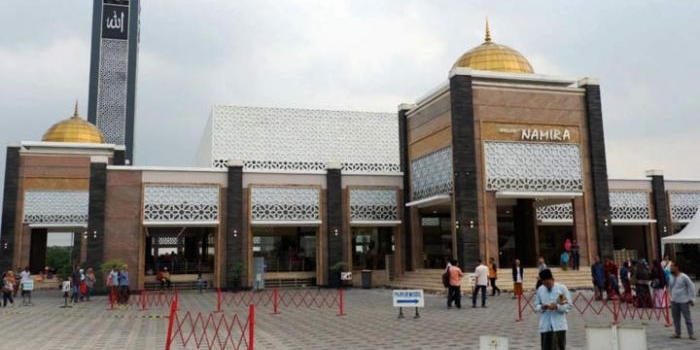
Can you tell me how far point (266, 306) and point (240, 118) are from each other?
26.1 meters

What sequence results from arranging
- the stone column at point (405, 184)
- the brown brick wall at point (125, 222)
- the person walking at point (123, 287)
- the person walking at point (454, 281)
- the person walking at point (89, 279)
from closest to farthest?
the person walking at point (454, 281)
the person walking at point (123, 287)
the person walking at point (89, 279)
the brown brick wall at point (125, 222)
the stone column at point (405, 184)

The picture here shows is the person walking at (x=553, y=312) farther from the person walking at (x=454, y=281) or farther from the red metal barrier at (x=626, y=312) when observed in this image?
the person walking at (x=454, y=281)

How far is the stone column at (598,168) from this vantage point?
2462cm

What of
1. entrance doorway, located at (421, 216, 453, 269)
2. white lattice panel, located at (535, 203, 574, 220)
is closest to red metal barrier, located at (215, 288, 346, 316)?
entrance doorway, located at (421, 216, 453, 269)

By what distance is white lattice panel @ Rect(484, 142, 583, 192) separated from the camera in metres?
24.2

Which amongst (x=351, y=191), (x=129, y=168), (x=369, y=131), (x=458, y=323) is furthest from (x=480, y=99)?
(x=369, y=131)

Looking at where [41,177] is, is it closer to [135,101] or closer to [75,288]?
[75,288]

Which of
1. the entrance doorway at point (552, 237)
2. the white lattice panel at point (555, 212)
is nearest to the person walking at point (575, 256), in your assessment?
the white lattice panel at point (555, 212)

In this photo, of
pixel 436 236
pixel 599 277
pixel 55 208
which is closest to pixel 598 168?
pixel 599 277

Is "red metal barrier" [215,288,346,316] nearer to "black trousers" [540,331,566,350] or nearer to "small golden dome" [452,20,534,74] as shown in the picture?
"black trousers" [540,331,566,350]

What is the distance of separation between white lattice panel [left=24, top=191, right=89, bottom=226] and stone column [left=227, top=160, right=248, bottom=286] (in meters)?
9.47

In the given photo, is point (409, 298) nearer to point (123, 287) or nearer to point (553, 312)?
point (553, 312)

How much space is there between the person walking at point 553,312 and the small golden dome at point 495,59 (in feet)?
68.6

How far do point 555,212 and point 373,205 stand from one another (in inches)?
353
